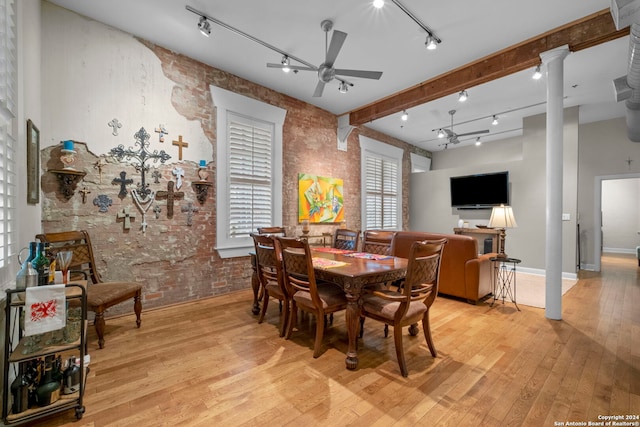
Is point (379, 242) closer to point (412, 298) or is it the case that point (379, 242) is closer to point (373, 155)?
point (412, 298)

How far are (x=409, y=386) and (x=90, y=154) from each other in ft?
12.7

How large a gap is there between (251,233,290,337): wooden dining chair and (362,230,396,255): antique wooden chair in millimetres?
1402

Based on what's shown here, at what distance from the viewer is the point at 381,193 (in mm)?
7109

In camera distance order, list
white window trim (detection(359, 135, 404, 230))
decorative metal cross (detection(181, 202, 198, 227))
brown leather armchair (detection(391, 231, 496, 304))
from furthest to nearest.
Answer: white window trim (detection(359, 135, 404, 230))
decorative metal cross (detection(181, 202, 198, 227))
brown leather armchair (detection(391, 231, 496, 304))

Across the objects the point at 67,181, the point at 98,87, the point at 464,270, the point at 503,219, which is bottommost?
the point at 464,270

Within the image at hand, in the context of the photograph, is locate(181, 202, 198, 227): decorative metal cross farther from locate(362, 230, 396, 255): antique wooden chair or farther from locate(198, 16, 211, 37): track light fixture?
locate(362, 230, 396, 255): antique wooden chair

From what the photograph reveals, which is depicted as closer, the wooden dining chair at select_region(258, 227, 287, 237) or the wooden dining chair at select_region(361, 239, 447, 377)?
the wooden dining chair at select_region(361, 239, 447, 377)

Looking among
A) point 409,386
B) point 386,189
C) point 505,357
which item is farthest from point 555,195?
point 386,189

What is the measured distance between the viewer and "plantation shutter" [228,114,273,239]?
426 cm

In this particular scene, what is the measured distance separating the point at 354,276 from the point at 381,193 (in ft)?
17.2

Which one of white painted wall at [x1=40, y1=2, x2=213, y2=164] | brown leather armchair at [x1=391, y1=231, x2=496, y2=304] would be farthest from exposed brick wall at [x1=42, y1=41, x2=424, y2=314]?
brown leather armchair at [x1=391, y1=231, x2=496, y2=304]

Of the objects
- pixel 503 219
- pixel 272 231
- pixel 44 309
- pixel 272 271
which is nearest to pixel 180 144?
pixel 272 231

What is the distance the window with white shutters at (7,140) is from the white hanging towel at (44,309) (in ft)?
1.47

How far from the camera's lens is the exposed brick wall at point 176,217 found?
303 centimetres
